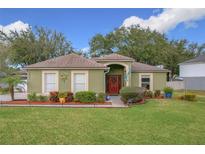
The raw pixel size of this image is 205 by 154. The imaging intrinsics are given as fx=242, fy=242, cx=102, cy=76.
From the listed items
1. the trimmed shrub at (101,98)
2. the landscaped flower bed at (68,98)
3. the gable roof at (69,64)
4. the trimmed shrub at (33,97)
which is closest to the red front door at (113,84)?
the gable roof at (69,64)

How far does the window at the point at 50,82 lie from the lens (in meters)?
19.4

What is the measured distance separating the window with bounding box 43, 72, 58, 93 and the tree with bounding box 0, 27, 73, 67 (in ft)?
55.5

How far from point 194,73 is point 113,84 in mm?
19166

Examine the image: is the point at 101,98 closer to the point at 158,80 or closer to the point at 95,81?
the point at 95,81

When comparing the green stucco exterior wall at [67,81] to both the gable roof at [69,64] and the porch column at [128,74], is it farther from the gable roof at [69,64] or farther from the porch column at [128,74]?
the porch column at [128,74]

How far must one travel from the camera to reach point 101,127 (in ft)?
33.6

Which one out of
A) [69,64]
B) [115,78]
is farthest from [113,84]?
[69,64]

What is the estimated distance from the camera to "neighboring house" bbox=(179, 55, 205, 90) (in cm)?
3675

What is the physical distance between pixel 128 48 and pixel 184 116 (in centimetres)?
2602

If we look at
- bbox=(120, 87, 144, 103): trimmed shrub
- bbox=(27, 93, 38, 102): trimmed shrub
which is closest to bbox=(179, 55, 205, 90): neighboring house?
bbox=(120, 87, 144, 103): trimmed shrub

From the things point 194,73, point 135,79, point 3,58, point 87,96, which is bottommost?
point 87,96

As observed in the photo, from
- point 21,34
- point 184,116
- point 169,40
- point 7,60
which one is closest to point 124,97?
point 184,116

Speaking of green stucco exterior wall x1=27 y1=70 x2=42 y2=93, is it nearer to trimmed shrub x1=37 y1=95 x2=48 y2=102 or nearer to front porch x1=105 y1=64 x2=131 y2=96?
trimmed shrub x1=37 y1=95 x2=48 y2=102

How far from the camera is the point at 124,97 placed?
17812 millimetres
